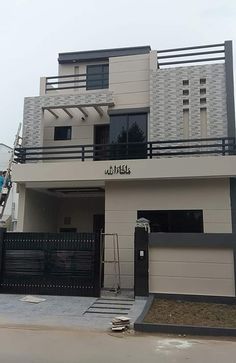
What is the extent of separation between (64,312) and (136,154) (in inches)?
272

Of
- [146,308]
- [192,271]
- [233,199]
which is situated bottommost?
[146,308]

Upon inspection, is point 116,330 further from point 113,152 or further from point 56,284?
point 113,152

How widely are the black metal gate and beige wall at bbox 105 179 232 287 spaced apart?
209 cm

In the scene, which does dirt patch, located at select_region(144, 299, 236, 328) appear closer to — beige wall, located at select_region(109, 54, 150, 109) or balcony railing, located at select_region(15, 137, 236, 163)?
balcony railing, located at select_region(15, 137, 236, 163)

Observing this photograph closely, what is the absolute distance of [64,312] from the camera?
10453 millimetres

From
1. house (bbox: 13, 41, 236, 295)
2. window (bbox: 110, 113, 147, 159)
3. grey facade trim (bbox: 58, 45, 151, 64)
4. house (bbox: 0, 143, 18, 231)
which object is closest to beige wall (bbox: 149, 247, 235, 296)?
house (bbox: 13, 41, 236, 295)

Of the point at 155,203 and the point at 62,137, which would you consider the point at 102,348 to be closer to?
the point at 155,203

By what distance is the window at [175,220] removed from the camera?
14328 mm

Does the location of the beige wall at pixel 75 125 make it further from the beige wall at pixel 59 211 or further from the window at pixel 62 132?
the beige wall at pixel 59 211

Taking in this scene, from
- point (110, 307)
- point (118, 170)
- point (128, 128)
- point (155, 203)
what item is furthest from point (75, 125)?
point (110, 307)

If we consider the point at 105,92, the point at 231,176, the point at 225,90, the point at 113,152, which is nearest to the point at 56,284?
the point at 113,152

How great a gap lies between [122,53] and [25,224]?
9.84 m

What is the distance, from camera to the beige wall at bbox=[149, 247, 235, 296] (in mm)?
12141

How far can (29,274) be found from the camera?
42.7 ft
